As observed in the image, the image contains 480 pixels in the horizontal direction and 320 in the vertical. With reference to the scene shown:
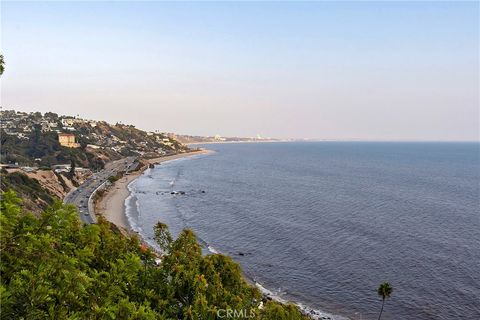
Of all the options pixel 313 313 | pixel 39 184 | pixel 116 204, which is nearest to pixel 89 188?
pixel 116 204

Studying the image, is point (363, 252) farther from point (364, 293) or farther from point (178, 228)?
point (178, 228)

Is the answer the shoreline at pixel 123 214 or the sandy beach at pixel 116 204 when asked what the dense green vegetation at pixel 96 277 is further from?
the sandy beach at pixel 116 204

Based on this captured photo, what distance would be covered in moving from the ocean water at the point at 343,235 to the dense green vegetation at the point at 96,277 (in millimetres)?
29821

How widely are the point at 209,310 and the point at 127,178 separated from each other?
13059 centimetres

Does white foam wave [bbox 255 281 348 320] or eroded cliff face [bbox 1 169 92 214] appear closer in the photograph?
white foam wave [bbox 255 281 348 320]

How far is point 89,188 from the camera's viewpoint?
341ft

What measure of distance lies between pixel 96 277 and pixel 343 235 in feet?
205

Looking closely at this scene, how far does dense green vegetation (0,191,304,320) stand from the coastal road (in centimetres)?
Result: 5304

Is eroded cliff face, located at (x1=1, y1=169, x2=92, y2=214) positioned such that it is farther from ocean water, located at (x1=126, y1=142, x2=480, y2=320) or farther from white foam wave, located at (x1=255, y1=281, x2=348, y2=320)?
white foam wave, located at (x1=255, y1=281, x2=348, y2=320)

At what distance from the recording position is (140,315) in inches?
424

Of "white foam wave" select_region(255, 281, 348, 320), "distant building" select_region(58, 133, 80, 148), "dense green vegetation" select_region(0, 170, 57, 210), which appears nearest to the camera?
"white foam wave" select_region(255, 281, 348, 320)

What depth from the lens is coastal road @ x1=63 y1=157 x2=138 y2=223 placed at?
74562mm

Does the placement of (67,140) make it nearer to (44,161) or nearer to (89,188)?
(44,161)

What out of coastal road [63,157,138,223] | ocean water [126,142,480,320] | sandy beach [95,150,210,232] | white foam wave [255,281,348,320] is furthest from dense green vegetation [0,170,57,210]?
white foam wave [255,281,348,320]
